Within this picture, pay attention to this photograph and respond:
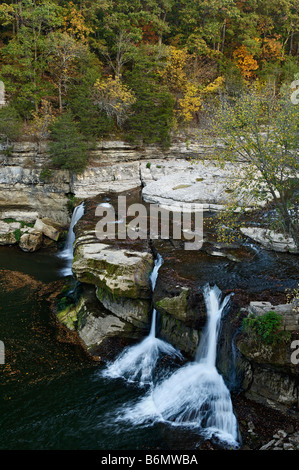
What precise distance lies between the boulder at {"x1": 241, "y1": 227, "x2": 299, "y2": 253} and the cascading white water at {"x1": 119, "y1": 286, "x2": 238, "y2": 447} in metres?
5.19

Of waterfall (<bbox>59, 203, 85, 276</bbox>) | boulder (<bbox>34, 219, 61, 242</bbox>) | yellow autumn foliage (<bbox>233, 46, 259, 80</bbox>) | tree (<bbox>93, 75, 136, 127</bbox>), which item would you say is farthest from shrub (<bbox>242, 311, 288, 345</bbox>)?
yellow autumn foliage (<bbox>233, 46, 259, 80</bbox>)

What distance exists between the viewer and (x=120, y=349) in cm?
1247

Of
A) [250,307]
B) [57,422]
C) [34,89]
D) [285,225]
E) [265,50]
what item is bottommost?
[57,422]

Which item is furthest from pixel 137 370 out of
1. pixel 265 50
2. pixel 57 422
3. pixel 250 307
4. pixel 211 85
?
pixel 265 50

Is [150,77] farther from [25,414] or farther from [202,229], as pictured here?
[25,414]

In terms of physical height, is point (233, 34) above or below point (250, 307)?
above

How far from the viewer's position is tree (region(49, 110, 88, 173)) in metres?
22.7

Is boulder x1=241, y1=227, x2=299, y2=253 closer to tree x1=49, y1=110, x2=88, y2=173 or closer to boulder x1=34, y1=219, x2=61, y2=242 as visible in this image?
boulder x1=34, y1=219, x2=61, y2=242

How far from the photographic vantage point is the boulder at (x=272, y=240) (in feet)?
48.8

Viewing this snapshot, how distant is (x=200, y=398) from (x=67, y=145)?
18.6 m

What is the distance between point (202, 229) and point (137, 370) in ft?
28.6

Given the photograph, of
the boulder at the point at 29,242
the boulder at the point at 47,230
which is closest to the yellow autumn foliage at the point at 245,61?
A: the boulder at the point at 47,230

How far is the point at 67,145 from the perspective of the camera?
22812 mm

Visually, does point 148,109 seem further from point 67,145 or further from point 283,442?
point 283,442
